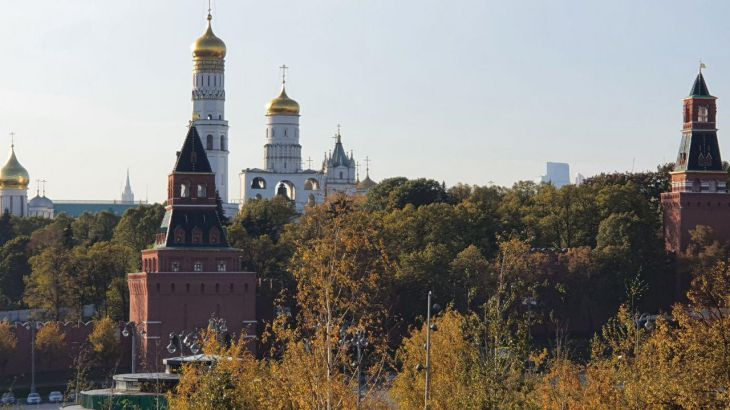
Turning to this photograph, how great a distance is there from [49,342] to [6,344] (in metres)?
2.24

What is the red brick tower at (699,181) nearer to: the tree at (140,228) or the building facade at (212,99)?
the tree at (140,228)

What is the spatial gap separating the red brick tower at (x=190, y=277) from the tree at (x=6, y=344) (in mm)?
6662

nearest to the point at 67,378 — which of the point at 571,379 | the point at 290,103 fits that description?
the point at 571,379

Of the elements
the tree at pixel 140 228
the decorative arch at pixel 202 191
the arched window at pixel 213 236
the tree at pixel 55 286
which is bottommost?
the tree at pixel 55 286

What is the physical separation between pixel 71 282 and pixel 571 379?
65653 mm

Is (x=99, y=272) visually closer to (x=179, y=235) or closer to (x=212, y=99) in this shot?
(x=179, y=235)

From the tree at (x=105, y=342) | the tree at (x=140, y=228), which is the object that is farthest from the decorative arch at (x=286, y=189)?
the tree at (x=105, y=342)

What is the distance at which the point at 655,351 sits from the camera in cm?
6131

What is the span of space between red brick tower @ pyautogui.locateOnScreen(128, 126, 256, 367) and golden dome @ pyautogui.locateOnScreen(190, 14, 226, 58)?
6357 centimetres

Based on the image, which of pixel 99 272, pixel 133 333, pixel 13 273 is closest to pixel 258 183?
pixel 13 273

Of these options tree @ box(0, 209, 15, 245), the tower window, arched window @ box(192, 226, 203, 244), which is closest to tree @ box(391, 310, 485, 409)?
arched window @ box(192, 226, 203, 244)

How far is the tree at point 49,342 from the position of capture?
112m

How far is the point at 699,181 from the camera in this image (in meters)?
125

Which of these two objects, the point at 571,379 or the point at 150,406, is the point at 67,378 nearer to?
the point at 150,406
